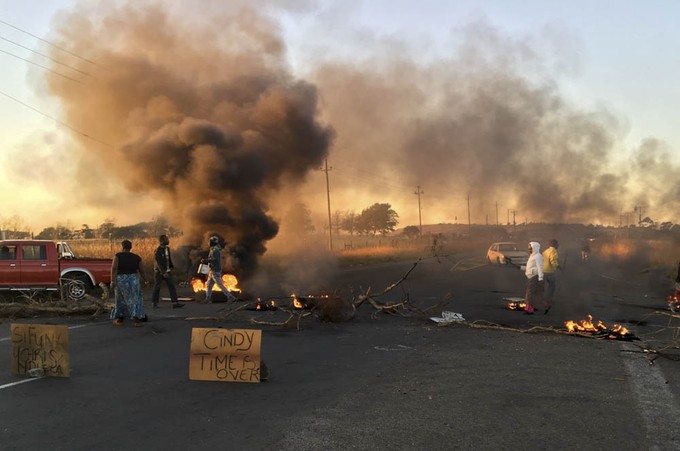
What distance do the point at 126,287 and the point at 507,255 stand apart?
65.2ft

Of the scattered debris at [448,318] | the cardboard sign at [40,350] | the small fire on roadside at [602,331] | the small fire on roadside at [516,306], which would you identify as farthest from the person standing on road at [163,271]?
the small fire on roadside at [602,331]

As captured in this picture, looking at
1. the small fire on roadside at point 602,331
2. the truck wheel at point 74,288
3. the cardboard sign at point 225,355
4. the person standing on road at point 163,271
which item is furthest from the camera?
the truck wheel at point 74,288

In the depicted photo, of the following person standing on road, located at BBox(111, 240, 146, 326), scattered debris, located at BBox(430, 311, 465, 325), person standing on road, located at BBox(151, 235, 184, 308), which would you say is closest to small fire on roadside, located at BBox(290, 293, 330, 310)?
scattered debris, located at BBox(430, 311, 465, 325)

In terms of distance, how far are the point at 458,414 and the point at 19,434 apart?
3.63 m

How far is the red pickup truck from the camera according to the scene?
474 inches

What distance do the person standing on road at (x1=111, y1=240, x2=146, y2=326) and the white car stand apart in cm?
1901

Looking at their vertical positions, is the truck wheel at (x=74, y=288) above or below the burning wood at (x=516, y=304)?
above

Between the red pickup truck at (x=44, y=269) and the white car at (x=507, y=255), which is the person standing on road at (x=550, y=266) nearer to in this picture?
the red pickup truck at (x=44, y=269)

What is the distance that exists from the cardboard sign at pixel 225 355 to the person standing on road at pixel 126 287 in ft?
13.7

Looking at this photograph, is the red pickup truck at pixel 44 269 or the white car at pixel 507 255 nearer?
the red pickup truck at pixel 44 269

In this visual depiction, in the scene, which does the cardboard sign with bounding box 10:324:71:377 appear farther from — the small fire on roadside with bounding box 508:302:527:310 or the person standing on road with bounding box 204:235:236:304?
the small fire on roadside with bounding box 508:302:527:310

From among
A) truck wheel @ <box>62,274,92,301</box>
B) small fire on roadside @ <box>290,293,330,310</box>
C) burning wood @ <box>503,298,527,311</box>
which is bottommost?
burning wood @ <box>503,298,527,311</box>

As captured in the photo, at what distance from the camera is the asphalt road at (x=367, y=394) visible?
372 centimetres

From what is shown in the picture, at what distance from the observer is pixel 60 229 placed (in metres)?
64.5
